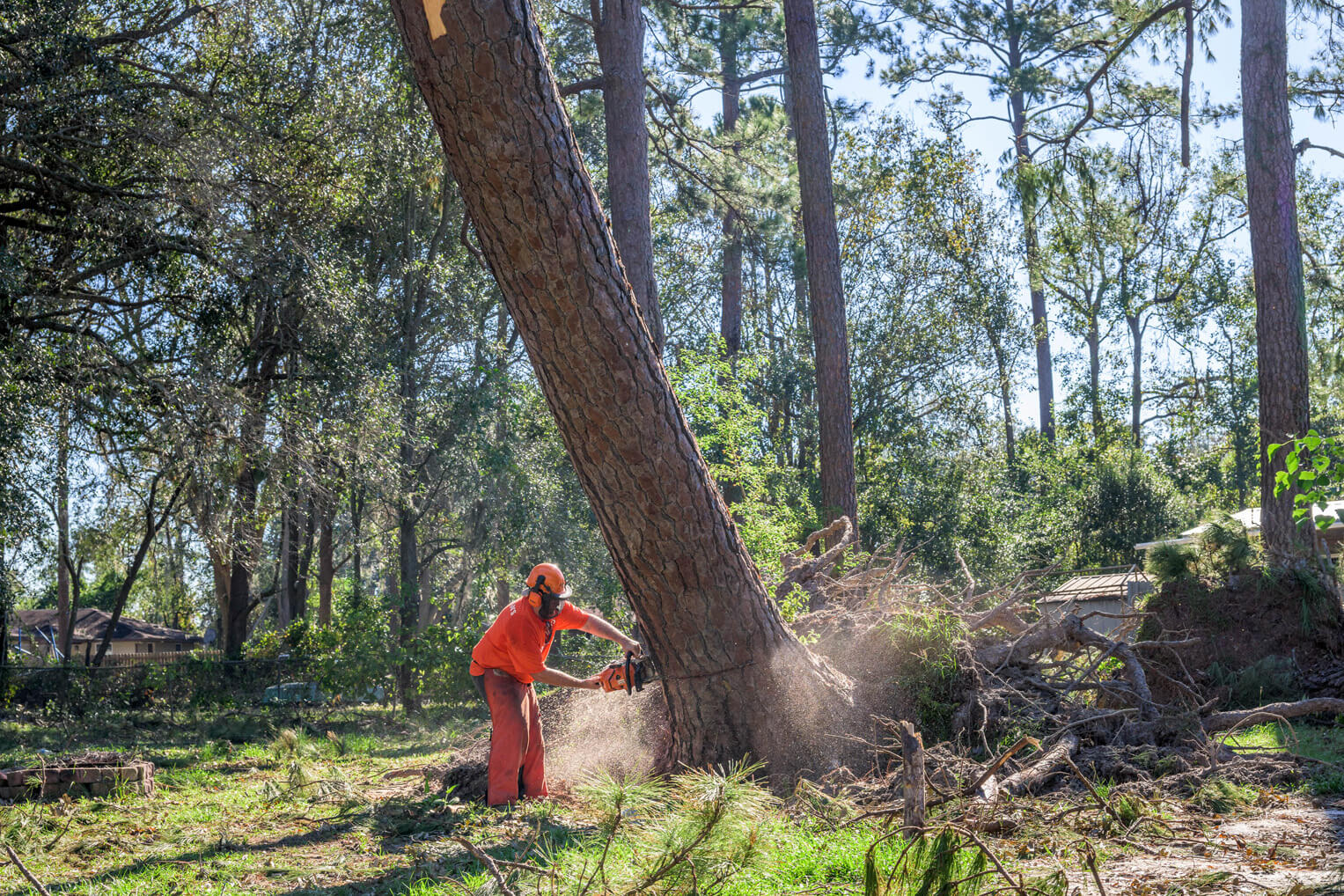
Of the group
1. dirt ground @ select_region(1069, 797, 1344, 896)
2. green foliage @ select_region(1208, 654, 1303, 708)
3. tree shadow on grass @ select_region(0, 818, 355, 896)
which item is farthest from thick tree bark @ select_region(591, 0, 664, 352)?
dirt ground @ select_region(1069, 797, 1344, 896)

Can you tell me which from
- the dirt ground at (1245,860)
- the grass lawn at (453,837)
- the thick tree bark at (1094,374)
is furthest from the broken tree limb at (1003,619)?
the thick tree bark at (1094,374)

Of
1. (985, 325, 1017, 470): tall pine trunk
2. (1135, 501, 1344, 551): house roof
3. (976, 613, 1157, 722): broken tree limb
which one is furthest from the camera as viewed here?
(985, 325, 1017, 470): tall pine trunk

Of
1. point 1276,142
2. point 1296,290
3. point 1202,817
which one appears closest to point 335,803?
point 1202,817

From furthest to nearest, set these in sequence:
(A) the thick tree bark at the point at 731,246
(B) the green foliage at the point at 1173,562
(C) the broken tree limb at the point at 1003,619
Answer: (A) the thick tree bark at the point at 731,246
(B) the green foliage at the point at 1173,562
(C) the broken tree limb at the point at 1003,619

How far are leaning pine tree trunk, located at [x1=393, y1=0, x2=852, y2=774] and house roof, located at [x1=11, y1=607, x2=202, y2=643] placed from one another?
150 ft

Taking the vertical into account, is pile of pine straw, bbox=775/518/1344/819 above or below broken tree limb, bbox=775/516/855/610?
below

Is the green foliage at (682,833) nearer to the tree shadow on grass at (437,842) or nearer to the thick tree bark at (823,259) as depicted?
the tree shadow on grass at (437,842)

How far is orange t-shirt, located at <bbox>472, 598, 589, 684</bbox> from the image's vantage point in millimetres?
6320

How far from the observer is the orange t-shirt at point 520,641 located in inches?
249

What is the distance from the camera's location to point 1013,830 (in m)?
4.12

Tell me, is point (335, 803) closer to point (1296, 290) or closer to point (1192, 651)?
point (1192, 651)

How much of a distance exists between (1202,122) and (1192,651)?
16.0 meters

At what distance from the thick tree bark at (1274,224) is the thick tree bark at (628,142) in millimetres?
6715

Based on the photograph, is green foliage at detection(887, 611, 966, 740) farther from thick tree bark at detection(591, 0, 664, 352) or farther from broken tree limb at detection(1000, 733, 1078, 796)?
thick tree bark at detection(591, 0, 664, 352)
